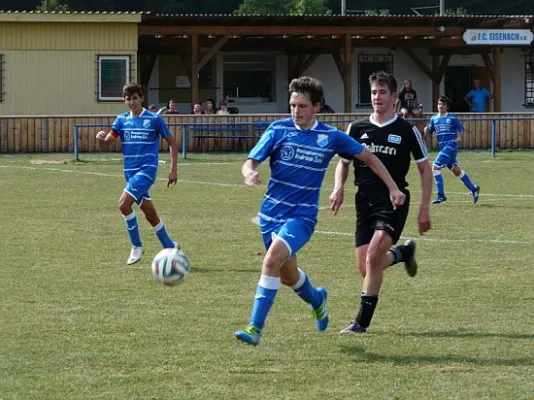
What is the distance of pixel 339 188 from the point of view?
845cm

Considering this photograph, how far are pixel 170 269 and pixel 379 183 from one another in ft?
5.38

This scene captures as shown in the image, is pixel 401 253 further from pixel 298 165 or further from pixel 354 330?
pixel 298 165

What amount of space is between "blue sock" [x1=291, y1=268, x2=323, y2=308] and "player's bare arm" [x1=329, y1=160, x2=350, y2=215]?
52 cm

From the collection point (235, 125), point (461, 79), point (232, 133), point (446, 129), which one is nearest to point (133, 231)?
point (446, 129)

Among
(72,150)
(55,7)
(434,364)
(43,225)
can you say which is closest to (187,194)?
(43,225)

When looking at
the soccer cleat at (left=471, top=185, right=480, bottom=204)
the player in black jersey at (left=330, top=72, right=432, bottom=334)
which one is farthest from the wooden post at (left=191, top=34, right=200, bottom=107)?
the player in black jersey at (left=330, top=72, right=432, bottom=334)

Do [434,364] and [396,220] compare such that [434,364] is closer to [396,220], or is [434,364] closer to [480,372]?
[480,372]

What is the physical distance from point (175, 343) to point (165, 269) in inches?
31.7

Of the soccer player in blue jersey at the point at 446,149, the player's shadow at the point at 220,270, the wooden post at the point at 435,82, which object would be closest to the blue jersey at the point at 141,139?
the player's shadow at the point at 220,270

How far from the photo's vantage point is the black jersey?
342 inches

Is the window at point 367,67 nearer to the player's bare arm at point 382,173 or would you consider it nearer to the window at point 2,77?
the window at point 2,77

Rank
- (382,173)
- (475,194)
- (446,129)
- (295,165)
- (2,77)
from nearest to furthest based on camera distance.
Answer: (295,165) < (382,173) < (475,194) < (446,129) < (2,77)

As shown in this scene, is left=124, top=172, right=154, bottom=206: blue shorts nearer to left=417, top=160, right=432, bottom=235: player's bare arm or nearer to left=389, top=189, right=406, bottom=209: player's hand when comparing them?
left=417, top=160, right=432, bottom=235: player's bare arm

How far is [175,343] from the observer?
8.15m
